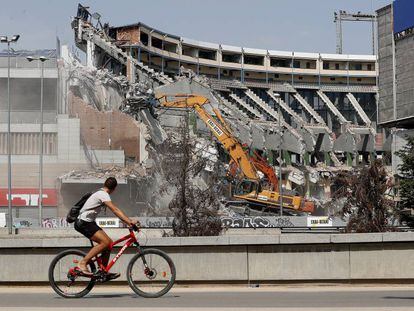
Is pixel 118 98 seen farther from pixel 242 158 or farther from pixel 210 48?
pixel 210 48

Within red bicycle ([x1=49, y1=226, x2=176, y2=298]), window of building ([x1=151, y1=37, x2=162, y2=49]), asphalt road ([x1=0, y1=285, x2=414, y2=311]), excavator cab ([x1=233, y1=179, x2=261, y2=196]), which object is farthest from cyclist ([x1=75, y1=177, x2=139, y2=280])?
window of building ([x1=151, y1=37, x2=162, y2=49])

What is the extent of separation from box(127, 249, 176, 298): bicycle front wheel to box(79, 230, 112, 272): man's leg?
0.43 metres

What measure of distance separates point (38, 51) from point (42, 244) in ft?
229

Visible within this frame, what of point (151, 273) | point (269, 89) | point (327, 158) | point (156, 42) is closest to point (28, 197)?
point (327, 158)

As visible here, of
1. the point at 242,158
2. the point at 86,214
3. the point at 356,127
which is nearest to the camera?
the point at 86,214

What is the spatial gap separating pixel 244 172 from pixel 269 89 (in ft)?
205

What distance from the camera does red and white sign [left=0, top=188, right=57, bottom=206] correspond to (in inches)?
2977

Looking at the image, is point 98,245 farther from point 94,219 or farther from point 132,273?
point 132,273

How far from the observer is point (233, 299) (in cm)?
1174

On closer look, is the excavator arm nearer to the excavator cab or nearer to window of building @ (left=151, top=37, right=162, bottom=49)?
the excavator cab

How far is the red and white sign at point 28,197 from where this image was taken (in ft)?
248

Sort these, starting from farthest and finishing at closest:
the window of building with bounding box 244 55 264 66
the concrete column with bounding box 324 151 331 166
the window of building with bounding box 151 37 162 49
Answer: the window of building with bounding box 244 55 264 66 < the window of building with bounding box 151 37 162 49 < the concrete column with bounding box 324 151 331 166

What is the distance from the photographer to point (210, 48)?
13438cm

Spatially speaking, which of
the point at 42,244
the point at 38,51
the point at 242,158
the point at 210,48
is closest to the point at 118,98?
the point at 38,51
